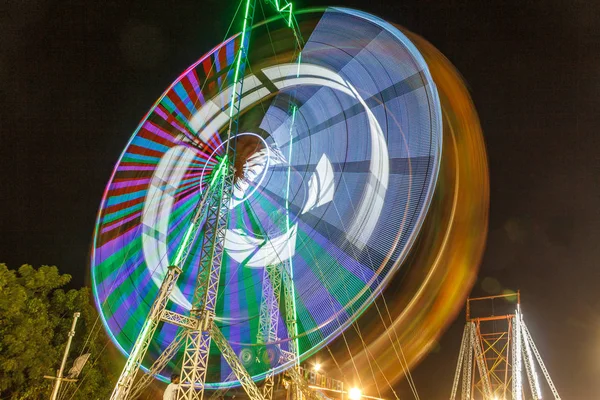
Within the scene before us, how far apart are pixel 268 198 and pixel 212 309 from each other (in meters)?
3.93

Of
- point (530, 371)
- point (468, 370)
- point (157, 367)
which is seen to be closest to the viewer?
point (157, 367)

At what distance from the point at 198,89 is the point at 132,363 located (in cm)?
847

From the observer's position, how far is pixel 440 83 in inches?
444

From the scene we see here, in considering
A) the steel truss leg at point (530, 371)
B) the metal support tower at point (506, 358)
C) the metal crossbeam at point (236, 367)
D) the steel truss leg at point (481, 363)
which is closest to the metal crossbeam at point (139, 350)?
the metal crossbeam at point (236, 367)

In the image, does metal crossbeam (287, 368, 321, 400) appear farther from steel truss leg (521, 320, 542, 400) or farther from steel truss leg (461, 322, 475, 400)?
steel truss leg (521, 320, 542, 400)

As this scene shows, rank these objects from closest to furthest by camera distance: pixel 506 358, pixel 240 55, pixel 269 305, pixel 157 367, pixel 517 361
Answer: pixel 157 367 < pixel 240 55 < pixel 269 305 < pixel 517 361 < pixel 506 358

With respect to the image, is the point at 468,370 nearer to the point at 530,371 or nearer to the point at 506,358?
the point at 506,358

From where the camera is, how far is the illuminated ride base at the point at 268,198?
1101cm

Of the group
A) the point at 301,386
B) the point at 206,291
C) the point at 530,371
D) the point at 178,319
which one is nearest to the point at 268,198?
the point at 206,291

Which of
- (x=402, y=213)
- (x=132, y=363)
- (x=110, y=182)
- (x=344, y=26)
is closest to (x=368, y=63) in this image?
(x=344, y=26)

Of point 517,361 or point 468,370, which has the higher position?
point 517,361

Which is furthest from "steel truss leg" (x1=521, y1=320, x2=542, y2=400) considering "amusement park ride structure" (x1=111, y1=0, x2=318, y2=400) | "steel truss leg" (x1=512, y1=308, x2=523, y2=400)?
"amusement park ride structure" (x1=111, y1=0, x2=318, y2=400)

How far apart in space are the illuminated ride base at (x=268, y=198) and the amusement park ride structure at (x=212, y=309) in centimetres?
5

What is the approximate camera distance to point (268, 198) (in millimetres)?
13719
